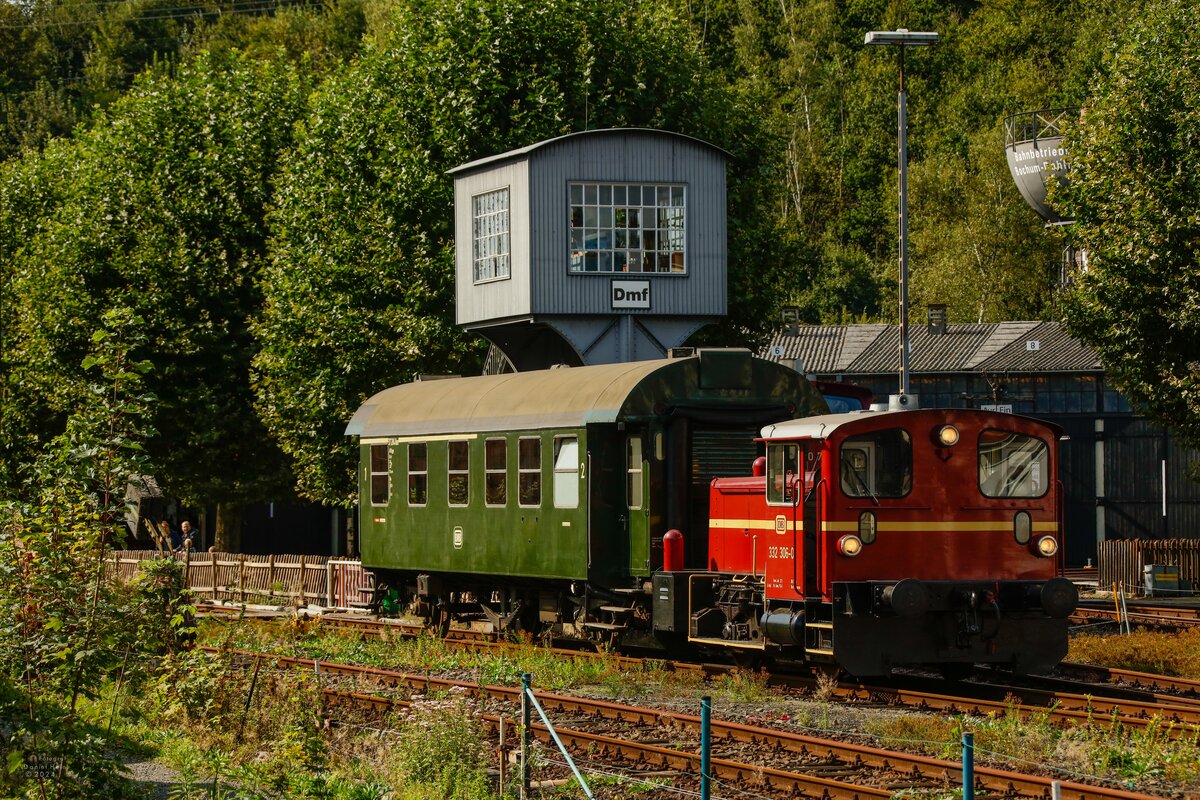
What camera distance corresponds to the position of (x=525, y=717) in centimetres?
1295

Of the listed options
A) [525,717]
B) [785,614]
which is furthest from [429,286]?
[525,717]

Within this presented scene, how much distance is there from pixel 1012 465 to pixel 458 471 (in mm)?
8651

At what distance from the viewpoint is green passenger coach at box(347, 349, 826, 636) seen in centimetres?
2061

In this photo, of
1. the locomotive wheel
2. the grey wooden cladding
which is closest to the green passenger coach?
the locomotive wheel

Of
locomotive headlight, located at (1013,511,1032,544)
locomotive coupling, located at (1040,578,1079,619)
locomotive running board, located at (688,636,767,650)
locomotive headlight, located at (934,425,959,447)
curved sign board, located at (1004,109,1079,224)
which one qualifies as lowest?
locomotive running board, located at (688,636,767,650)

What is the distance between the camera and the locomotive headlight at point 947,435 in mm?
17766

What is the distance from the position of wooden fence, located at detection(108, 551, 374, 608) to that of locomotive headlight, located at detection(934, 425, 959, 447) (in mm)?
16074

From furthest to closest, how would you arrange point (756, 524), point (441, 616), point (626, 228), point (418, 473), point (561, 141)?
point (626, 228)
point (561, 141)
point (441, 616)
point (418, 473)
point (756, 524)

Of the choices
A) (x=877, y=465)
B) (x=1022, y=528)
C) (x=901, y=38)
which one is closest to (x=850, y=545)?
(x=877, y=465)

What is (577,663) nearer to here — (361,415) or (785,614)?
(785,614)

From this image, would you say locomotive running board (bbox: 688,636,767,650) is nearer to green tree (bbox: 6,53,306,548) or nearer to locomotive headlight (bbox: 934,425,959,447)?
locomotive headlight (bbox: 934,425,959,447)

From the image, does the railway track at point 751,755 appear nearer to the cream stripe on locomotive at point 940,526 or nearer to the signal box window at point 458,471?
the cream stripe on locomotive at point 940,526

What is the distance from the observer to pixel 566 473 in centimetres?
2136

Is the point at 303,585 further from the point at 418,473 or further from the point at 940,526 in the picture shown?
the point at 940,526
